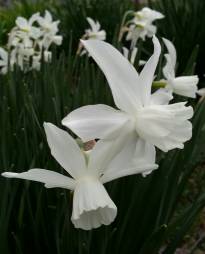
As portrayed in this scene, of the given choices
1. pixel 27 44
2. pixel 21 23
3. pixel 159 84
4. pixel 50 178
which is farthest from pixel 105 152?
pixel 21 23

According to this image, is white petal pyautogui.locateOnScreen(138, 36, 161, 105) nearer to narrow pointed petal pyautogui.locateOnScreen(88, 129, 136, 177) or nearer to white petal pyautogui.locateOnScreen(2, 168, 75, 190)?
narrow pointed petal pyautogui.locateOnScreen(88, 129, 136, 177)

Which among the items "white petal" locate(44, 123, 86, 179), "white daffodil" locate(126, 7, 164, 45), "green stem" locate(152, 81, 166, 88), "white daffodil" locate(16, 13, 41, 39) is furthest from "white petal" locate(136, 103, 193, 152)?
"white daffodil" locate(16, 13, 41, 39)

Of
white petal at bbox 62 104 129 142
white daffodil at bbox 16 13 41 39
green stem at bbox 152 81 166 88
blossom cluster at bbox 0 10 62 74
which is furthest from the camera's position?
white daffodil at bbox 16 13 41 39

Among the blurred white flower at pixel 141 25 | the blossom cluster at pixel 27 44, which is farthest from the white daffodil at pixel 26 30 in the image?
the blurred white flower at pixel 141 25

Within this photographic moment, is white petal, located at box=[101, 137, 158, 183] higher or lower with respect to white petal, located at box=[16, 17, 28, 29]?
lower

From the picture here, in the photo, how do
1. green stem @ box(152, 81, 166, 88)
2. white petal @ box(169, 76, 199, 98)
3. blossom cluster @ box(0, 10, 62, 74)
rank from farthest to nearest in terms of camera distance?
blossom cluster @ box(0, 10, 62, 74) → white petal @ box(169, 76, 199, 98) → green stem @ box(152, 81, 166, 88)

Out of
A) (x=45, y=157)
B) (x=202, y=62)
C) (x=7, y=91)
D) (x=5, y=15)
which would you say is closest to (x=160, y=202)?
(x=45, y=157)

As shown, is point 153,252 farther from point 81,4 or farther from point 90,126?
point 81,4

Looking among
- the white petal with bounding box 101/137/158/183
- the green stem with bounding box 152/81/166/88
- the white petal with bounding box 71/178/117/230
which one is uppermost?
the green stem with bounding box 152/81/166/88
